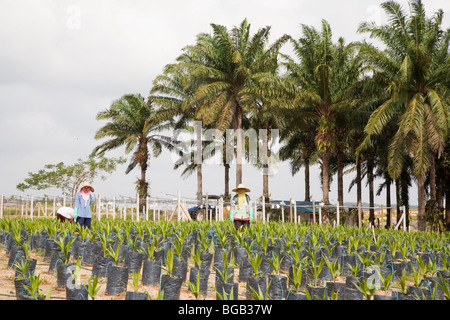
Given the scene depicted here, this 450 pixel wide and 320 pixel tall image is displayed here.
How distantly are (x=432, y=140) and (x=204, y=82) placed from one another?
10.1 metres

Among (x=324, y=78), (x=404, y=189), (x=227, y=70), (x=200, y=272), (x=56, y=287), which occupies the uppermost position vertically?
(x=227, y=70)

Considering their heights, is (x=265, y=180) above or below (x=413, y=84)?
below

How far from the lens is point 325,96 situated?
20469 mm

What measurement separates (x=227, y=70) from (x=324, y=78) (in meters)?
4.49

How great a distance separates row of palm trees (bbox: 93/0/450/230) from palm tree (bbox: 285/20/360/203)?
0.04 meters

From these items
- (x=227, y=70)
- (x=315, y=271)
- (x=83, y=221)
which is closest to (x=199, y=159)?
(x=227, y=70)

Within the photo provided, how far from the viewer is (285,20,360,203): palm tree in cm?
2005

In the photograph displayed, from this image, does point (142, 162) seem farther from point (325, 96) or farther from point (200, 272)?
point (200, 272)

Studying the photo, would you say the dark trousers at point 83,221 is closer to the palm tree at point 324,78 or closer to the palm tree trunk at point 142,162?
the palm tree at point 324,78

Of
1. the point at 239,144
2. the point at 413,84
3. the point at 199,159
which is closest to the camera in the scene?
the point at 413,84

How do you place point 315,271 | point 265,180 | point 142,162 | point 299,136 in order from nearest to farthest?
point 315,271
point 265,180
point 299,136
point 142,162

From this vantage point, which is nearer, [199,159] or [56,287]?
[56,287]

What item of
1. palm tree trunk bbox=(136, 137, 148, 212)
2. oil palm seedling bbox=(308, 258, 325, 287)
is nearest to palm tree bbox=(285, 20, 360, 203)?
palm tree trunk bbox=(136, 137, 148, 212)
